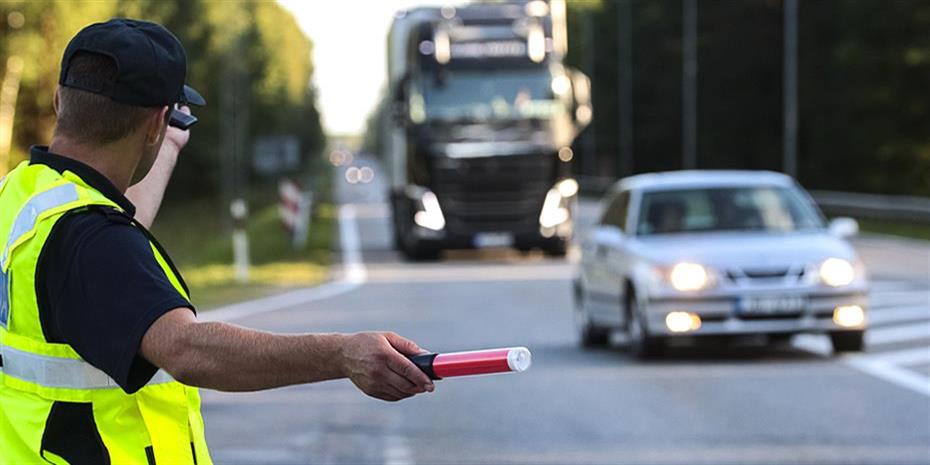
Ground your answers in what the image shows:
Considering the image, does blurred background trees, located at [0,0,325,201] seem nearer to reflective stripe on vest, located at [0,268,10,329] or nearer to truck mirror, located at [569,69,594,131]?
truck mirror, located at [569,69,594,131]

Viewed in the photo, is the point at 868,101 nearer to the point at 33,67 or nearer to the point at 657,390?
the point at 33,67

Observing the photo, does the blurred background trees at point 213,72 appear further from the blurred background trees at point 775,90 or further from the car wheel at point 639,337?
the car wheel at point 639,337

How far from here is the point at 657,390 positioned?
504 inches

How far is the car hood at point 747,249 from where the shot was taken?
1406 cm

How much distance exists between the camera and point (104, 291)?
2.80m

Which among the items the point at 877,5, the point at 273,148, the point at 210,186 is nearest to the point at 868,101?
the point at 877,5

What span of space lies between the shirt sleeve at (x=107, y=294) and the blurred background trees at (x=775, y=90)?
178 ft

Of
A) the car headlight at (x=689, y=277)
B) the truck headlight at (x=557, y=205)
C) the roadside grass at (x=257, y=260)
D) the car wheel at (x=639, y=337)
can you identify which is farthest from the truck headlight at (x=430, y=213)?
the car headlight at (x=689, y=277)

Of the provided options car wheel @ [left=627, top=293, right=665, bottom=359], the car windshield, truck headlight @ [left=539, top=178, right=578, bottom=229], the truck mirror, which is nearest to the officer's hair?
car wheel @ [left=627, top=293, right=665, bottom=359]

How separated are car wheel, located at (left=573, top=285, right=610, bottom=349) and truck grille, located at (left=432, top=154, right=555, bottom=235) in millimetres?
13342

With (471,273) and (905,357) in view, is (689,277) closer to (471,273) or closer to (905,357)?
(905,357)

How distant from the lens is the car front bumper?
46.0ft

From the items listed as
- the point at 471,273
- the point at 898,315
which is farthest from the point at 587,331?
the point at 471,273

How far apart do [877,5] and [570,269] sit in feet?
101
